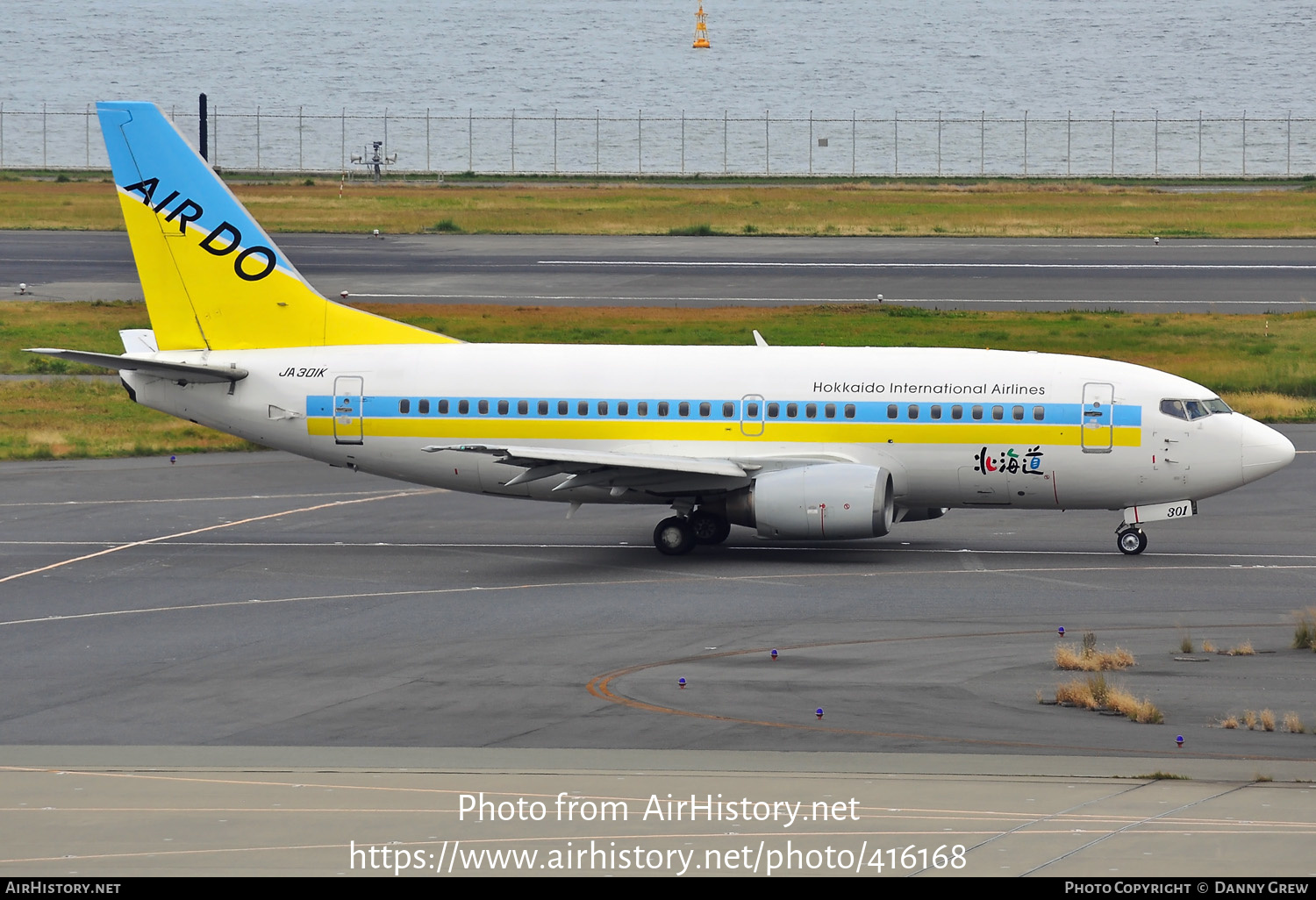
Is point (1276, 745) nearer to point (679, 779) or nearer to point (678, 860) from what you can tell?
point (679, 779)

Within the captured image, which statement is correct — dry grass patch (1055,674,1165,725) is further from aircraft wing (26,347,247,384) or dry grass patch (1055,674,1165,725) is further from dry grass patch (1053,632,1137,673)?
aircraft wing (26,347,247,384)

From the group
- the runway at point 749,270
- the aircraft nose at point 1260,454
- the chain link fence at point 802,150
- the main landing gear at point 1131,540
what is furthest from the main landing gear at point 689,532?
the chain link fence at point 802,150

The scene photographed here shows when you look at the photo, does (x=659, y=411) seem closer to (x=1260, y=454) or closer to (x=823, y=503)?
(x=823, y=503)

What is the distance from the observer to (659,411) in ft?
114

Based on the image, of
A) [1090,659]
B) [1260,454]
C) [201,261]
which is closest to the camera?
[1090,659]

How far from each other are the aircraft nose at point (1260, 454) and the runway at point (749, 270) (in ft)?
111

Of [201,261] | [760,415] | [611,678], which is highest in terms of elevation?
[201,261]

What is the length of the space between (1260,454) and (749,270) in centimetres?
4723

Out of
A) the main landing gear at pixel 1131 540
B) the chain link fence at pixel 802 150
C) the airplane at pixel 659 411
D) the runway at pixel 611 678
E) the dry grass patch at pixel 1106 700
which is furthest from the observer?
the chain link fence at pixel 802 150

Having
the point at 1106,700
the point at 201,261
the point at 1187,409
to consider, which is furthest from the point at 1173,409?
the point at 201,261

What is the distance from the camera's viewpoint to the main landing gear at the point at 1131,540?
34.5 m

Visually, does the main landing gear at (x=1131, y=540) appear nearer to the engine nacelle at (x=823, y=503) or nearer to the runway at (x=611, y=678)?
the runway at (x=611, y=678)

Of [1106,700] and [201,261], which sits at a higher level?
→ [201,261]

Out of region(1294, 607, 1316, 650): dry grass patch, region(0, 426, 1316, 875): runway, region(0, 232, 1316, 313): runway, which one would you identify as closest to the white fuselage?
region(0, 426, 1316, 875): runway
